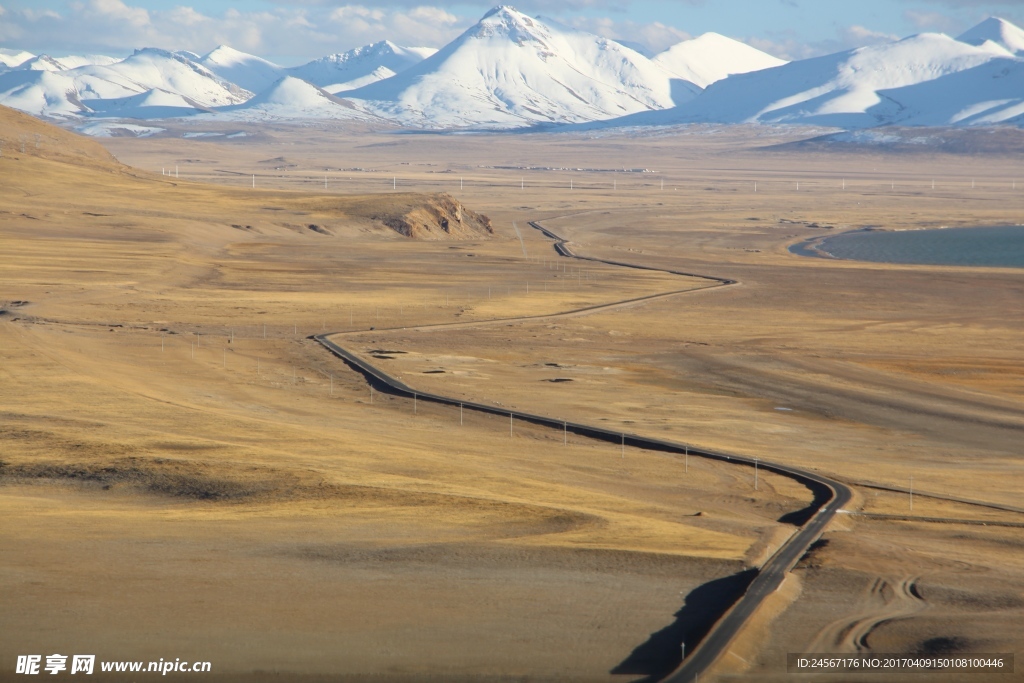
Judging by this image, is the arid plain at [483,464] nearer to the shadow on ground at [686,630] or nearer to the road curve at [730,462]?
the shadow on ground at [686,630]

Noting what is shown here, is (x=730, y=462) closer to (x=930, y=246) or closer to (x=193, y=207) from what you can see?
(x=193, y=207)

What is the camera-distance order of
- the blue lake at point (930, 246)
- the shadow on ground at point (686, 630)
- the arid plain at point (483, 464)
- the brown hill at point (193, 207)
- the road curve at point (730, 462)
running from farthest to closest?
the blue lake at point (930, 246), the brown hill at point (193, 207), the arid plain at point (483, 464), the road curve at point (730, 462), the shadow on ground at point (686, 630)

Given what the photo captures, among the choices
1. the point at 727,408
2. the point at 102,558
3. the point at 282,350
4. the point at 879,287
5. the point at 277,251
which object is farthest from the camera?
the point at 277,251

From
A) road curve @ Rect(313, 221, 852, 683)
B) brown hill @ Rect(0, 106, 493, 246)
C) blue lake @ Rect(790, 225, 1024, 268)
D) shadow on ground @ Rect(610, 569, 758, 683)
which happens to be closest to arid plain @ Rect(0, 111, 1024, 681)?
shadow on ground @ Rect(610, 569, 758, 683)

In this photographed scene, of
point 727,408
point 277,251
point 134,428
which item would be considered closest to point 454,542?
point 134,428

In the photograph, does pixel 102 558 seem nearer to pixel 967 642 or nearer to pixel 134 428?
pixel 134 428

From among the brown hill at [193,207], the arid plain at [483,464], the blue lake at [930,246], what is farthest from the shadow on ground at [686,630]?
the blue lake at [930,246]
